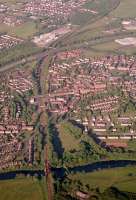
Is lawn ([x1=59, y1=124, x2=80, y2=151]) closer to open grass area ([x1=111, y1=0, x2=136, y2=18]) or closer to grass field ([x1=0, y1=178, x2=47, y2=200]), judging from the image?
grass field ([x1=0, y1=178, x2=47, y2=200])

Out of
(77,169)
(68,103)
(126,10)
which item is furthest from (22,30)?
(77,169)

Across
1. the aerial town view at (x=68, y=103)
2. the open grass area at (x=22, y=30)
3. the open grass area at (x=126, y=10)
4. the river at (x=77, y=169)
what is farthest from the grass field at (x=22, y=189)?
the open grass area at (x=126, y=10)

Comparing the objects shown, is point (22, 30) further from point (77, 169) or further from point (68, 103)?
point (77, 169)

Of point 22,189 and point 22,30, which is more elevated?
point 22,30

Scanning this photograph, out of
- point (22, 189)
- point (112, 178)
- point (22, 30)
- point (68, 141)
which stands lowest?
point (22, 189)

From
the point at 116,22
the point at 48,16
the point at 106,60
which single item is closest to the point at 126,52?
the point at 106,60

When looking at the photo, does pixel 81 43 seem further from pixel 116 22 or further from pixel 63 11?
pixel 63 11

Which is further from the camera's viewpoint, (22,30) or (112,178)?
(22,30)
